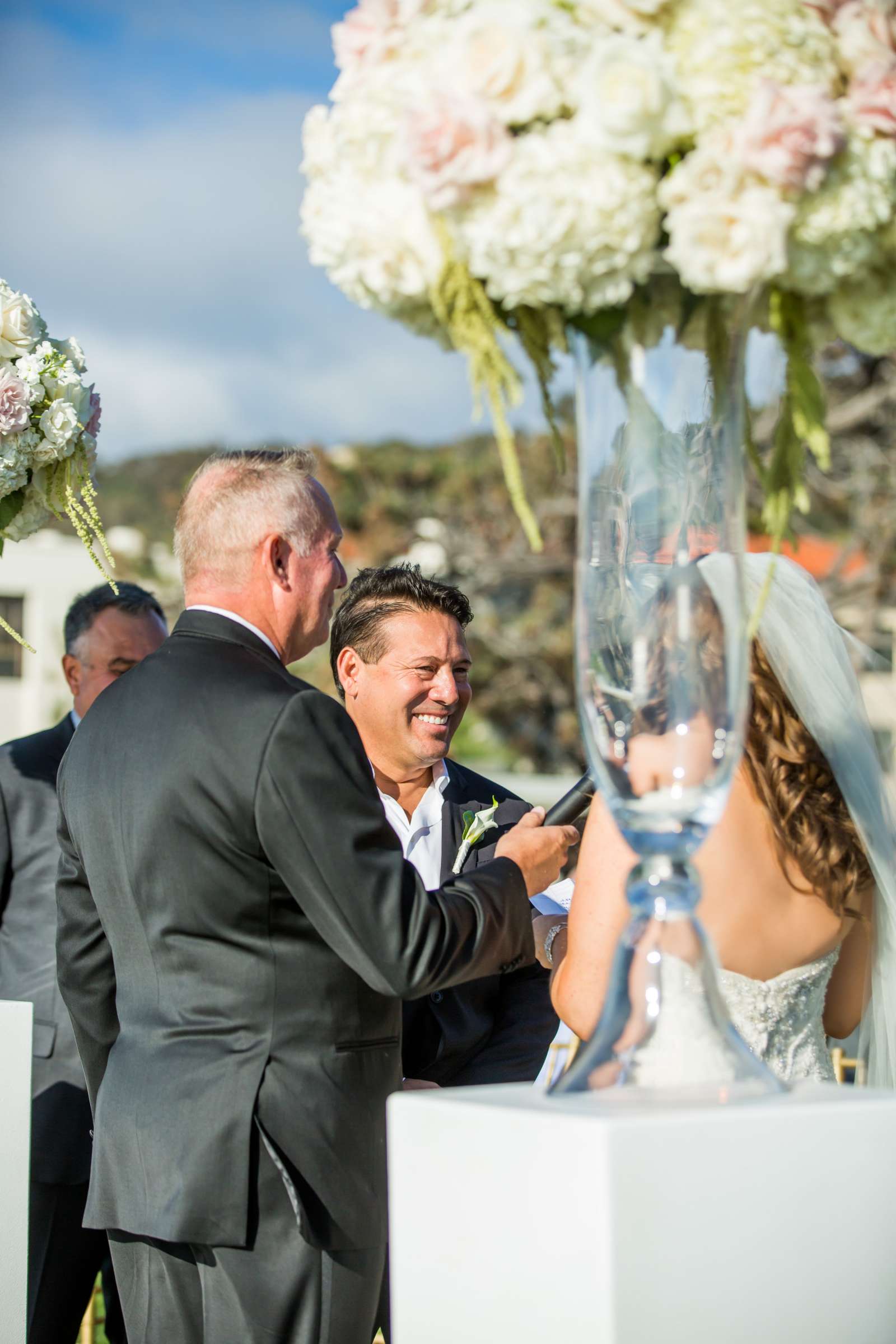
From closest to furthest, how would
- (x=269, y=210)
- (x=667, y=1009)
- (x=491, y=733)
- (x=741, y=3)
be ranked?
(x=741, y=3) → (x=667, y=1009) → (x=491, y=733) → (x=269, y=210)

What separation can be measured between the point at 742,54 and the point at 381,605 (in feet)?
7.57

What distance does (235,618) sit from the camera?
256cm

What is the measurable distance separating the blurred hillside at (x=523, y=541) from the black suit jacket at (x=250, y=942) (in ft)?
40.3

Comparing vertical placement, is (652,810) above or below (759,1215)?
above

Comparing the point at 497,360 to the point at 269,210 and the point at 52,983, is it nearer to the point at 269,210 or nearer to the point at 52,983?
the point at 52,983

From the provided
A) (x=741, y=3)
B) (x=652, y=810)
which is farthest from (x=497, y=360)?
(x=652, y=810)

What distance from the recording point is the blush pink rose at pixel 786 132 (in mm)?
1427

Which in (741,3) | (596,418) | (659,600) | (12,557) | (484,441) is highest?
(484,441)

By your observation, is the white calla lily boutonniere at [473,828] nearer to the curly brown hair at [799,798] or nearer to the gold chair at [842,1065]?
the curly brown hair at [799,798]

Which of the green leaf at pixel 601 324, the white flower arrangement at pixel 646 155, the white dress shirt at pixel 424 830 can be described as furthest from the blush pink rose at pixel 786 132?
the white dress shirt at pixel 424 830

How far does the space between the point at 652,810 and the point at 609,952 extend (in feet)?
2.19

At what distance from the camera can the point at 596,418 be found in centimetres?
164

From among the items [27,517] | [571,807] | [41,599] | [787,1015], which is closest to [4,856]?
[27,517]

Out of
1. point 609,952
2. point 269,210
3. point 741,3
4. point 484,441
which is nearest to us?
point 741,3
